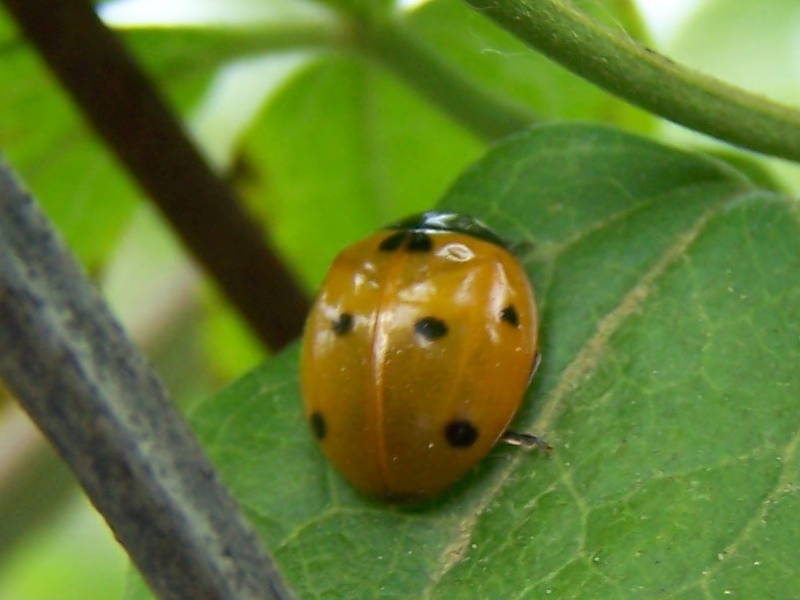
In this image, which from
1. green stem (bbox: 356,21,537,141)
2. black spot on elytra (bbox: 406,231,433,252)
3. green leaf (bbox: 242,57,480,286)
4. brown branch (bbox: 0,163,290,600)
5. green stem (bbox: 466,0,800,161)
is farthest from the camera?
green leaf (bbox: 242,57,480,286)

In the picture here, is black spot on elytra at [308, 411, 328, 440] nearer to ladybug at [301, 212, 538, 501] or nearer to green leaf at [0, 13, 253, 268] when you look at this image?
ladybug at [301, 212, 538, 501]

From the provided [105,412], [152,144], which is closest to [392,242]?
[152,144]

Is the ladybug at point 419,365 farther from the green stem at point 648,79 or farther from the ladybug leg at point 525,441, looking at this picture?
the green stem at point 648,79

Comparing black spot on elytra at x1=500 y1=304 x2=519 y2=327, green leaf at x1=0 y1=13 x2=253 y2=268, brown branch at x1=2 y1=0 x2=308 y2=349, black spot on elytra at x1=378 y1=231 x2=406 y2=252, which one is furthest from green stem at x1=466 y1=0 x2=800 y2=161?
green leaf at x1=0 y1=13 x2=253 y2=268

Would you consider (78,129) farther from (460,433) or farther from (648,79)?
(648,79)

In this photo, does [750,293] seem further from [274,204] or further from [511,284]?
[274,204]

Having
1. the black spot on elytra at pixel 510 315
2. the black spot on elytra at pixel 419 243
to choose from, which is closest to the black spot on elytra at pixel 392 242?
the black spot on elytra at pixel 419 243

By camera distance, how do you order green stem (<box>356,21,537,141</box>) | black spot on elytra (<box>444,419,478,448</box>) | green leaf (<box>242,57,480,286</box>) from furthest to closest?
green leaf (<box>242,57,480,286</box>)
green stem (<box>356,21,537,141</box>)
black spot on elytra (<box>444,419,478,448</box>)
